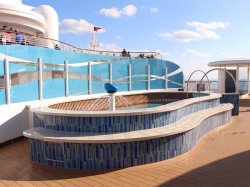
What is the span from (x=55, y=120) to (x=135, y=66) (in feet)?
33.9

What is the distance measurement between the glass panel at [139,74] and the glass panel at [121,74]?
0.59 meters

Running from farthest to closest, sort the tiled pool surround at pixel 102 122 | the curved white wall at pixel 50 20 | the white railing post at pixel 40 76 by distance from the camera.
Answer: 1. the curved white wall at pixel 50 20
2. the white railing post at pixel 40 76
3. the tiled pool surround at pixel 102 122

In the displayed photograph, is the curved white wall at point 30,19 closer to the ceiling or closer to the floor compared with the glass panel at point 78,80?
closer to the ceiling

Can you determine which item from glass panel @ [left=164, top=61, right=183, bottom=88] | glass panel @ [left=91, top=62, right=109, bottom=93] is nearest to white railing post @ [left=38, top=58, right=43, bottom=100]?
glass panel @ [left=91, top=62, right=109, bottom=93]

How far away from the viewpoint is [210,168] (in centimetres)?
445

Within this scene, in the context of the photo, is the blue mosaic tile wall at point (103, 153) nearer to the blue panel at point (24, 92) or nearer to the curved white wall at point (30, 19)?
the blue panel at point (24, 92)

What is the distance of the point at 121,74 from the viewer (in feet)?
45.2

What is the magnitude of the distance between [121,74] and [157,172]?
9.84 meters

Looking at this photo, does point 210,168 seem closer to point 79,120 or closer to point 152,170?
point 152,170

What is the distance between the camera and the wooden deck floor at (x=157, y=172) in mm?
3932

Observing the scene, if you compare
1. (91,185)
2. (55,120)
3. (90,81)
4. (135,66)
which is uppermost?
(135,66)

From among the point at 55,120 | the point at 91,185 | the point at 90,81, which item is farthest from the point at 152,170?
the point at 90,81

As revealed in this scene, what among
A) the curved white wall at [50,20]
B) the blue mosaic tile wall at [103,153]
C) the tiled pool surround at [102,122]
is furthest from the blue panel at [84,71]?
the curved white wall at [50,20]

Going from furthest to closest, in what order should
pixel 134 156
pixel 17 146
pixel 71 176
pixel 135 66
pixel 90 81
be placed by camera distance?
pixel 135 66, pixel 90 81, pixel 17 146, pixel 134 156, pixel 71 176
